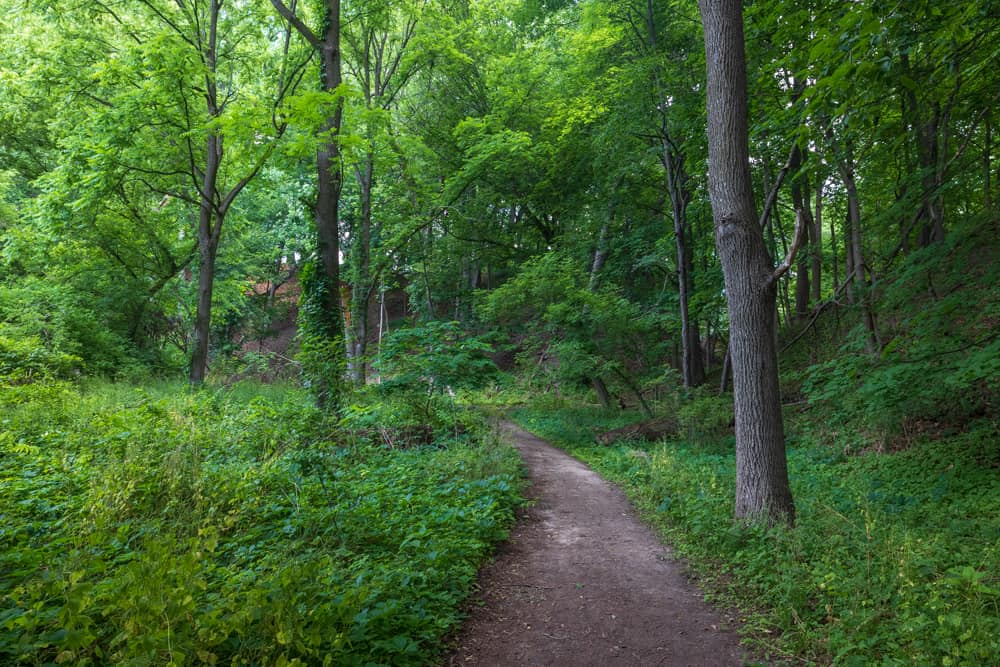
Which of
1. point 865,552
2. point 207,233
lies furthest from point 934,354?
point 207,233

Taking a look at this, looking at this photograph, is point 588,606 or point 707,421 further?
point 707,421

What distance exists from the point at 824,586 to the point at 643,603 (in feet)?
4.44

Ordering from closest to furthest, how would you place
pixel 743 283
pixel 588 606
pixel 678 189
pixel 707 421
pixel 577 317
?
pixel 588 606
pixel 743 283
pixel 707 421
pixel 577 317
pixel 678 189

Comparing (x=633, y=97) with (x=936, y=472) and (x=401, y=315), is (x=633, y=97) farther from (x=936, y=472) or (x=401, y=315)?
(x=401, y=315)

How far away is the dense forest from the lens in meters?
3.38

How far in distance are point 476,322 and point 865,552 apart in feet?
61.2

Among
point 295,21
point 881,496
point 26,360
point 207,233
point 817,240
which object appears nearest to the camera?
point 881,496

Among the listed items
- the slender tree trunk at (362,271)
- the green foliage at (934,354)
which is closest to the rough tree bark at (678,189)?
the green foliage at (934,354)

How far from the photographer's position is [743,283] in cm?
535

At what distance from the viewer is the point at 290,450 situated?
19.5 feet

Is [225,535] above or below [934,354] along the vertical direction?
below

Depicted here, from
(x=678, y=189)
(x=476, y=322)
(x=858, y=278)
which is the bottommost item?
(x=858, y=278)

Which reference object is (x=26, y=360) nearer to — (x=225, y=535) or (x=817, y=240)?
(x=225, y=535)

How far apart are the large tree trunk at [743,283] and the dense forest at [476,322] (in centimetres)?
3
